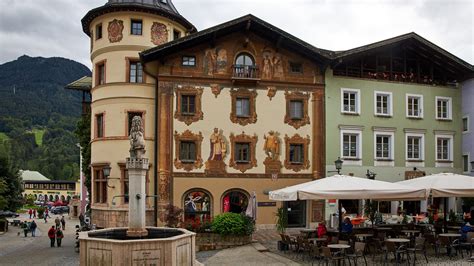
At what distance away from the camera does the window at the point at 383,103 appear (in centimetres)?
3478

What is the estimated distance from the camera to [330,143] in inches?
1319

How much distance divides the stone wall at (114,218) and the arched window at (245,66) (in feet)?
31.6

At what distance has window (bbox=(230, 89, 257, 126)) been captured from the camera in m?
31.9

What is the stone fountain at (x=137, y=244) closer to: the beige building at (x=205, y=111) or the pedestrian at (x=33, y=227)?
the beige building at (x=205, y=111)

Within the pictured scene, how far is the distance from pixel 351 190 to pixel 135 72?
17.6 meters

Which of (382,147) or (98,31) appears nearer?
(98,31)

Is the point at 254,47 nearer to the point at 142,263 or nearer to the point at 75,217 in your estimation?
the point at 142,263

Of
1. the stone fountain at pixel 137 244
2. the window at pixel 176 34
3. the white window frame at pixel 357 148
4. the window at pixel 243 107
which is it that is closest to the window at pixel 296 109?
the window at pixel 243 107

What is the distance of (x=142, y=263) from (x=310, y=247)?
23.3 ft

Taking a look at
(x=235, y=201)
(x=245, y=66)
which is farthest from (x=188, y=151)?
(x=245, y=66)

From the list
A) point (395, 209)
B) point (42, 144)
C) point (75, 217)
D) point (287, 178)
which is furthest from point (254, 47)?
point (42, 144)

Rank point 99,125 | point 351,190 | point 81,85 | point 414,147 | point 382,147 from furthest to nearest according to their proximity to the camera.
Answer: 1. point 81,85
2. point 414,147
3. point 382,147
4. point 99,125
5. point 351,190

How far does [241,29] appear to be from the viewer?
32.2m

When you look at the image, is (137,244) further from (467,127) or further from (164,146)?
(467,127)
